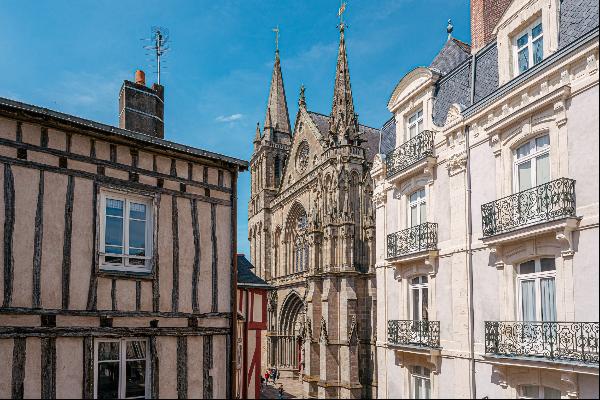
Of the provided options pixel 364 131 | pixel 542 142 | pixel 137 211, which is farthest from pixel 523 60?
pixel 364 131

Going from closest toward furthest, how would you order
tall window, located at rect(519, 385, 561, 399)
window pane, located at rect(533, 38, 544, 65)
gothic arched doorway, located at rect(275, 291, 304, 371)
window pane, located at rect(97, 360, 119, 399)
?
1. window pane, located at rect(97, 360, 119, 399)
2. tall window, located at rect(519, 385, 561, 399)
3. window pane, located at rect(533, 38, 544, 65)
4. gothic arched doorway, located at rect(275, 291, 304, 371)

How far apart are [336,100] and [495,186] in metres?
20.8

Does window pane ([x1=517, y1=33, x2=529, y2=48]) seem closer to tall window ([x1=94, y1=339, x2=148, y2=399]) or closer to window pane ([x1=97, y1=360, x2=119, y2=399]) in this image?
tall window ([x1=94, y1=339, x2=148, y2=399])

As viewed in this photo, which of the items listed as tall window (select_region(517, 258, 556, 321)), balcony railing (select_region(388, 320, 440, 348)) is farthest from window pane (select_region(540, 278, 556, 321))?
balcony railing (select_region(388, 320, 440, 348))

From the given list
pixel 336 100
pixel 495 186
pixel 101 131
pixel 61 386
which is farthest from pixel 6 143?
pixel 336 100

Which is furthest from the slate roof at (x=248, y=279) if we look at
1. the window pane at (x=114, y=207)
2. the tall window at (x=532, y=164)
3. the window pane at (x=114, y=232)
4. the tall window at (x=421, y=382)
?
the tall window at (x=532, y=164)

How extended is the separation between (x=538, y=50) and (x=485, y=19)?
2.87 m

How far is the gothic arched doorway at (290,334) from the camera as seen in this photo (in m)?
33.8

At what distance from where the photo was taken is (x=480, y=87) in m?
12.5

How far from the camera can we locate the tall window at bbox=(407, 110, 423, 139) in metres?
14.8

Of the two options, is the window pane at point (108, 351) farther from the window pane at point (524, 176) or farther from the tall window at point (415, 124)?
the tall window at point (415, 124)

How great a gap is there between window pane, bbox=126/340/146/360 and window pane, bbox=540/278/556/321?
22.4 ft

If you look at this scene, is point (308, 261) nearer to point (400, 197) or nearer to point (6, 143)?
point (400, 197)

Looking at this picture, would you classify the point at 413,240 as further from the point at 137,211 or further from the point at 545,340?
the point at 137,211
